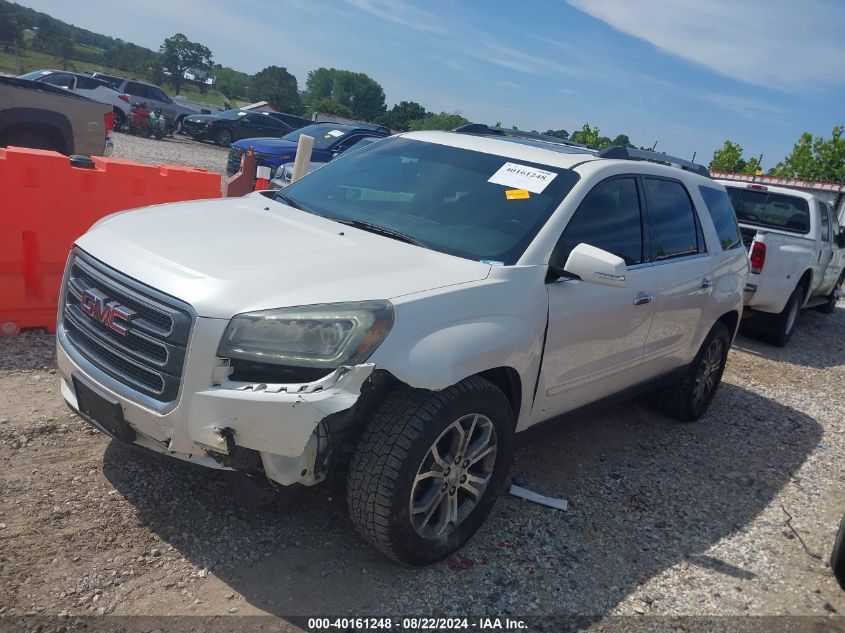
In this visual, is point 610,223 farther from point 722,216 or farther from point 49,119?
point 49,119

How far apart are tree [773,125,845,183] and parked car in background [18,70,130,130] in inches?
1042

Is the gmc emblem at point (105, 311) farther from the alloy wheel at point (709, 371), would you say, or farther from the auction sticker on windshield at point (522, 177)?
the alloy wheel at point (709, 371)

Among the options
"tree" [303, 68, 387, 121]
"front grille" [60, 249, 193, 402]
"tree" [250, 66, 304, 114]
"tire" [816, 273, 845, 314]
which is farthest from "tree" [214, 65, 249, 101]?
"front grille" [60, 249, 193, 402]

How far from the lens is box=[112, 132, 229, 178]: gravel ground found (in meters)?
18.2

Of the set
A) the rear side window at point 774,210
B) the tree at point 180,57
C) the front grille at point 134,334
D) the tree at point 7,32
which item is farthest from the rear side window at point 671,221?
the tree at point 180,57

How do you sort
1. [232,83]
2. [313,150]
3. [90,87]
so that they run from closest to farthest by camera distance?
1. [313,150]
2. [90,87]
3. [232,83]

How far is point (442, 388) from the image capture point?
278 centimetres

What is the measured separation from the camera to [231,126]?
25.8 meters

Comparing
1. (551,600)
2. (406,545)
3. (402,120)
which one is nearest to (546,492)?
(551,600)

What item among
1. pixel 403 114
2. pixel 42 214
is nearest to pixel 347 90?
pixel 403 114

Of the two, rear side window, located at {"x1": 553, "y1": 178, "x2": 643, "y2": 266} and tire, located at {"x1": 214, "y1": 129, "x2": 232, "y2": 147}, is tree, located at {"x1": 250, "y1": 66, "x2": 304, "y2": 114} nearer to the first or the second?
tire, located at {"x1": 214, "y1": 129, "x2": 232, "y2": 147}

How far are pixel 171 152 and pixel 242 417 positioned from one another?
20468mm

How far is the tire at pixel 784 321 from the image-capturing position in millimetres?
8734

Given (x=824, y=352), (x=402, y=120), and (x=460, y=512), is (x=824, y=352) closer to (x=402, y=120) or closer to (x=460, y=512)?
(x=460, y=512)
